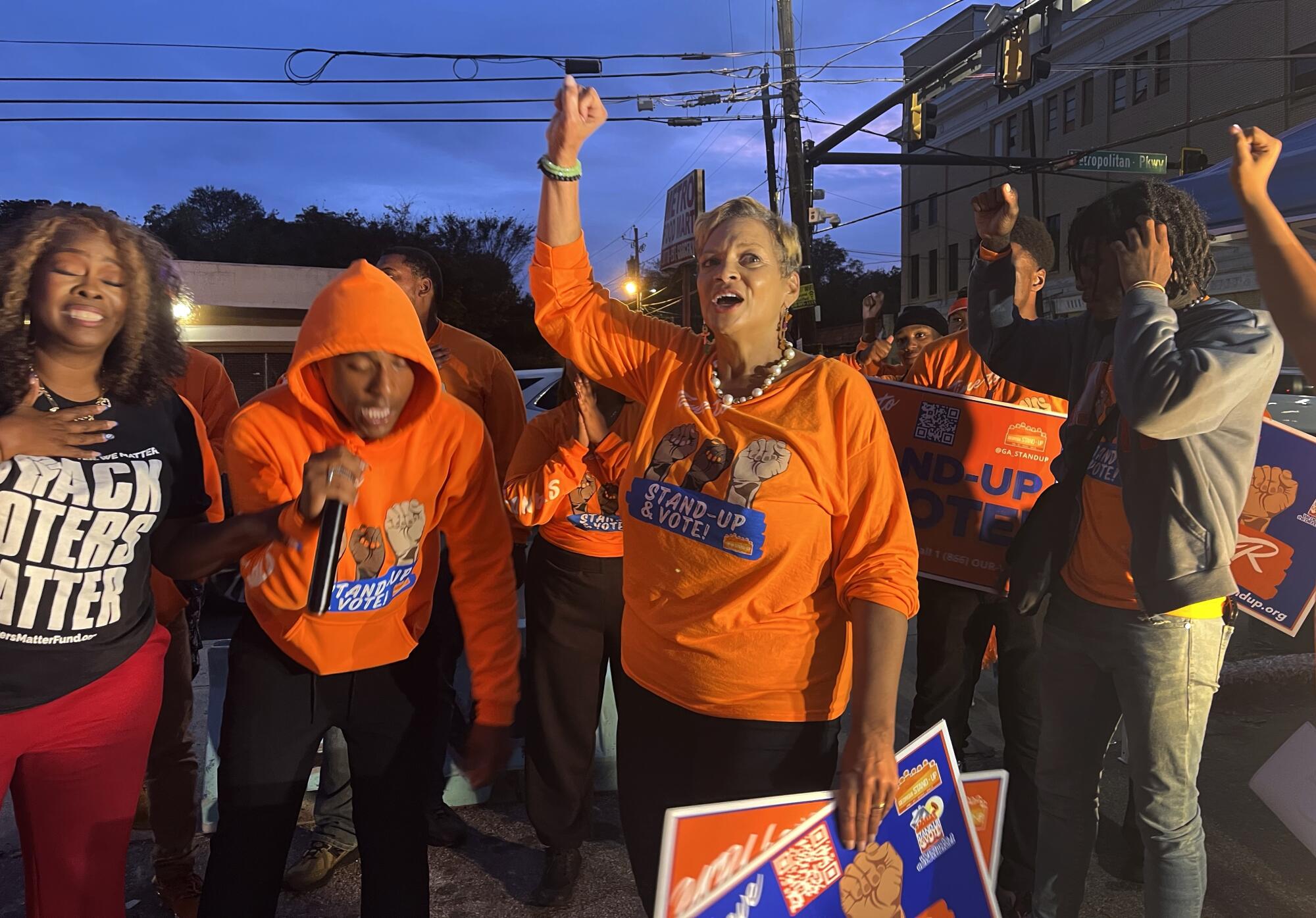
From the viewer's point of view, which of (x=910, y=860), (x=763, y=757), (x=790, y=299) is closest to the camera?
(x=910, y=860)

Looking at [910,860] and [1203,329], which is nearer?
[910,860]

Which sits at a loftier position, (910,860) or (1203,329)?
(1203,329)

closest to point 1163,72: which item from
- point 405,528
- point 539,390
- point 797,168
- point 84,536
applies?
point 797,168

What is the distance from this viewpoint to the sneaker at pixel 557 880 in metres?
3.16

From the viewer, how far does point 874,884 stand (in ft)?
5.87

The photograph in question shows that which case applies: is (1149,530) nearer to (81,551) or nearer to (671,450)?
(671,450)

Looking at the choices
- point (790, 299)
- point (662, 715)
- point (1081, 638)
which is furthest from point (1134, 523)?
point (662, 715)

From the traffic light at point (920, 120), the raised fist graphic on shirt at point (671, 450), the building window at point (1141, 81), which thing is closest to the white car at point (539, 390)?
the raised fist graphic on shirt at point (671, 450)

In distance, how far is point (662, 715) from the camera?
2.05m

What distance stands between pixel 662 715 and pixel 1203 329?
165 centimetres

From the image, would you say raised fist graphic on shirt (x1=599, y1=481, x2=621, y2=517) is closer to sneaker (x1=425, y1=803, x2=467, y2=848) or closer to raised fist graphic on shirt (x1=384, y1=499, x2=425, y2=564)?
raised fist graphic on shirt (x1=384, y1=499, x2=425, y2=564)

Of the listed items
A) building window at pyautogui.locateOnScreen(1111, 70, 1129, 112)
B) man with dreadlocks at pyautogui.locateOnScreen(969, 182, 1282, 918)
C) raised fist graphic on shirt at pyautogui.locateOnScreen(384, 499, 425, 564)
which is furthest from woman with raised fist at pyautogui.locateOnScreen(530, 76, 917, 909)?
building window at pyautogui.locateOnScreen(1111, 70, 1129, 112)

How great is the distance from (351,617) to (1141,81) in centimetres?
3214

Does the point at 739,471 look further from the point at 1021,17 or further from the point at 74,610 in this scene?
the point at 1021,17
